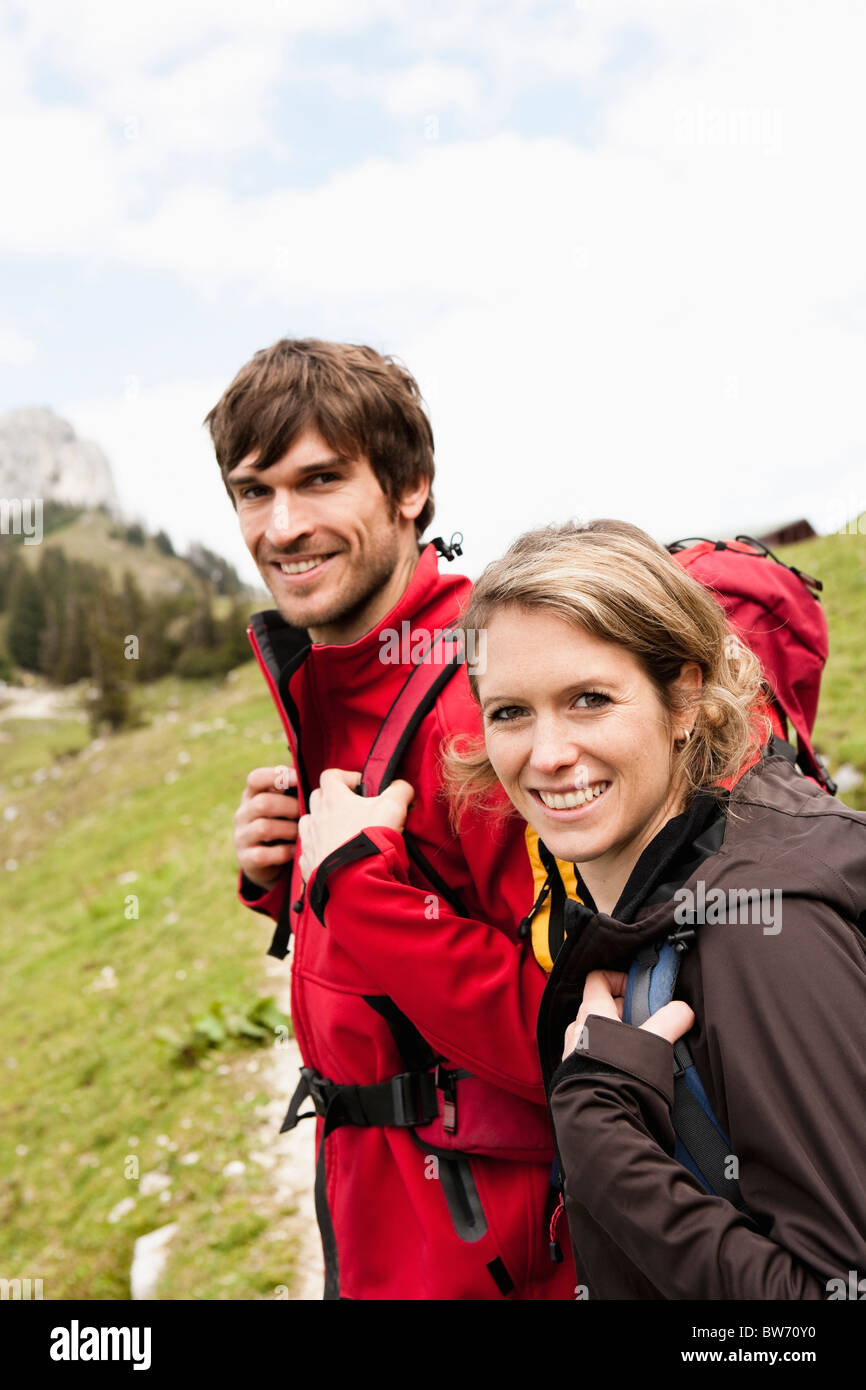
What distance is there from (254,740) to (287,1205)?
65.6ft

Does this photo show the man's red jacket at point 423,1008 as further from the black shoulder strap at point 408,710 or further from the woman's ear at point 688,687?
the woman's ear at point 688,687

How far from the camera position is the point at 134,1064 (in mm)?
10734

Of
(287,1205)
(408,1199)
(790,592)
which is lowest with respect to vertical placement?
(287,1205)

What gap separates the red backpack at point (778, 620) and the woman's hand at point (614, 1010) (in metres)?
1.10

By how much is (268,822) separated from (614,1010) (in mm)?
1696

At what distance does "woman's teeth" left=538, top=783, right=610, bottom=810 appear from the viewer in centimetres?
229

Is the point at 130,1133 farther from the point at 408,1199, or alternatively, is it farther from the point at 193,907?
the point at 408,1199

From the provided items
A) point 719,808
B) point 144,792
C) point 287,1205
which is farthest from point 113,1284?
point 144,792

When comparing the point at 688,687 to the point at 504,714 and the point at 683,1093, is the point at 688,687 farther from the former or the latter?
the point at 683,1093

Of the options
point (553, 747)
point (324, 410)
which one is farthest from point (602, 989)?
point (324, 410)

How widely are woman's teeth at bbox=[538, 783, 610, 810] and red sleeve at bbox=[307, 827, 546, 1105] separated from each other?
494 millimetres

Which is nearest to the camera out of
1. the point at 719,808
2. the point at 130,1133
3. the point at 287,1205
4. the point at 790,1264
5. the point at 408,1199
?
the point at 790,1264
